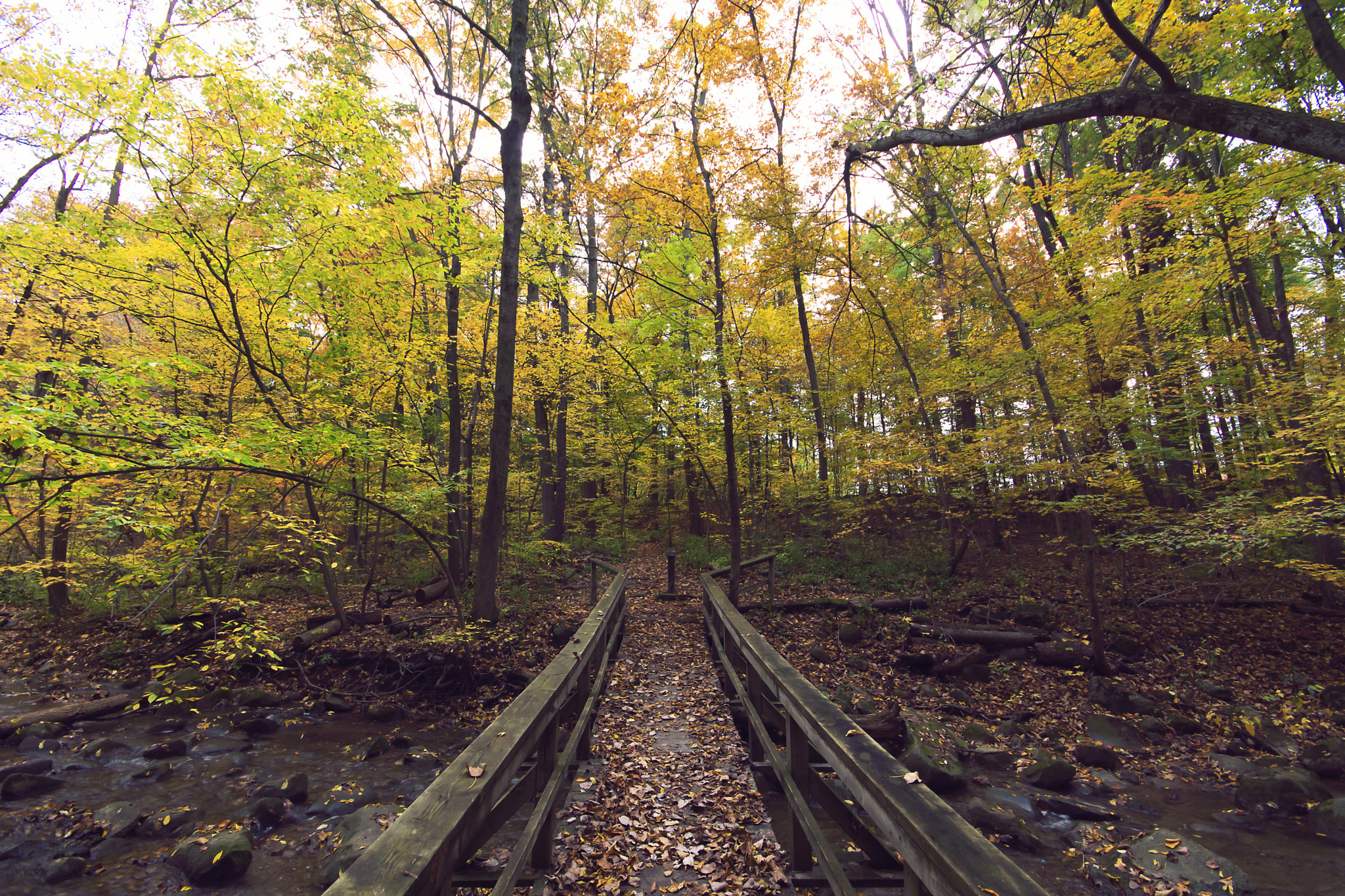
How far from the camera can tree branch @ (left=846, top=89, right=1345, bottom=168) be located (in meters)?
3.23

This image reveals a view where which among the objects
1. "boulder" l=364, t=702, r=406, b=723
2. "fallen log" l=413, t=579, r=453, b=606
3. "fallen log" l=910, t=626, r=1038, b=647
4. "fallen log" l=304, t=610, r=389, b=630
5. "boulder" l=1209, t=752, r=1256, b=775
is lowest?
"boulder" l=1209, t=752, r=1256, b=775

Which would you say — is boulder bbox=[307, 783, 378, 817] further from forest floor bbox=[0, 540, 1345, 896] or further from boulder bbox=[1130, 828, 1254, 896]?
boulder bbox=[1130, 828, 1254, 896]

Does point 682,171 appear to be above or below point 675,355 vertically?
above

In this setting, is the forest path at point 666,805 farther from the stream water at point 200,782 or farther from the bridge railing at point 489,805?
the stream water at point 200,782

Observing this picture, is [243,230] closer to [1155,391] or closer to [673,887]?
[673,887]

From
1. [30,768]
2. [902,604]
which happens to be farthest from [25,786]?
[902,604]

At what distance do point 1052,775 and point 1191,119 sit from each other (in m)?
6.49

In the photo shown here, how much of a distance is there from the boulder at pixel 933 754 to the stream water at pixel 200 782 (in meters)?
5.54

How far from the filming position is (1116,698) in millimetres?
7547

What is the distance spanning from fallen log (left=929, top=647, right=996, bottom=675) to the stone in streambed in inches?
82.3

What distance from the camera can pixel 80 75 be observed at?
6969 mm

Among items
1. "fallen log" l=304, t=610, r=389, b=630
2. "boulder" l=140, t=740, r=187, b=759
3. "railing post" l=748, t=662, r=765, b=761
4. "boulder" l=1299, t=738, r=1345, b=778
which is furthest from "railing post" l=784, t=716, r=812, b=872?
"fallen log" l=304, t=610, r=389, b=630

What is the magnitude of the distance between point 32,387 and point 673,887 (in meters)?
15.3

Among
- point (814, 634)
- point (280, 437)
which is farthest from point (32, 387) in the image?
point (814, 634)
